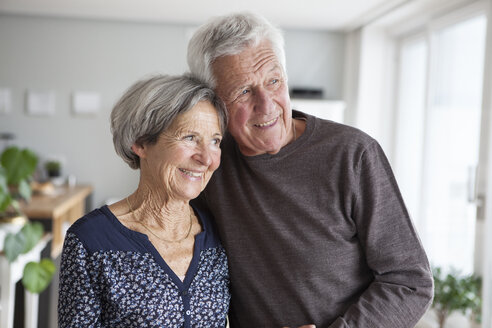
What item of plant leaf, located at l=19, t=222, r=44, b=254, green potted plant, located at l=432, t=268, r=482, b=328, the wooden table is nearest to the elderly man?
plant leaf, located at l=19, t=222, r=44, b=254

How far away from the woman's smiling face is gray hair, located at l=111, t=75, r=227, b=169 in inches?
0.7

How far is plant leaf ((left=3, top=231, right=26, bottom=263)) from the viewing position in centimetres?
265

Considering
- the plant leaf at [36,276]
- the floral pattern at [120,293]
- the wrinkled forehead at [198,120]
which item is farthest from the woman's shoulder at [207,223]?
the plant leaf at [36,276]

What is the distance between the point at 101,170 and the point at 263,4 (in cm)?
254

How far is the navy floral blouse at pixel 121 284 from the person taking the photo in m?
1.15

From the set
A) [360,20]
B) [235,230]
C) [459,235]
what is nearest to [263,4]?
[360,20]

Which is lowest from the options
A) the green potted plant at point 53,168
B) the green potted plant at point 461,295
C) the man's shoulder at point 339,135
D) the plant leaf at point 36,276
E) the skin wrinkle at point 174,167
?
the green potted plant at point 461,295

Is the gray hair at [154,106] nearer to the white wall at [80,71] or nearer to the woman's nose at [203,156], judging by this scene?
the woman's nose at [203,156]

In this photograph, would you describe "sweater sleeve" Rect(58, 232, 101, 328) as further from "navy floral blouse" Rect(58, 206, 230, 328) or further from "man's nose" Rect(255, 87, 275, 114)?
"man's nose" Rect(255, 87, 275, 114)

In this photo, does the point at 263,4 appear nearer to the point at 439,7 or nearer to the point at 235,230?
the point at 439,7

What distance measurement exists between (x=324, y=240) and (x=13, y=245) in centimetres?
199

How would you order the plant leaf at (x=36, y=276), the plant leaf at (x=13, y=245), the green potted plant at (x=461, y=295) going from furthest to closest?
the green potted plant at (x=461, y=295)
the plant leaf at (x=36, y=276)
the plant leaf at (x=13, y=245)

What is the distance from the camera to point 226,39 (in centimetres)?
131

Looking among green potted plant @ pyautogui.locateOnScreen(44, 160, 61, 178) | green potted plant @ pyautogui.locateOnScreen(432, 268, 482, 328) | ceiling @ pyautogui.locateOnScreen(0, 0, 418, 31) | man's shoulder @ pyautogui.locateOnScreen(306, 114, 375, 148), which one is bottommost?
green potted plant @ pyautogui.locateOnScreen(432, 268, 482, 328)
